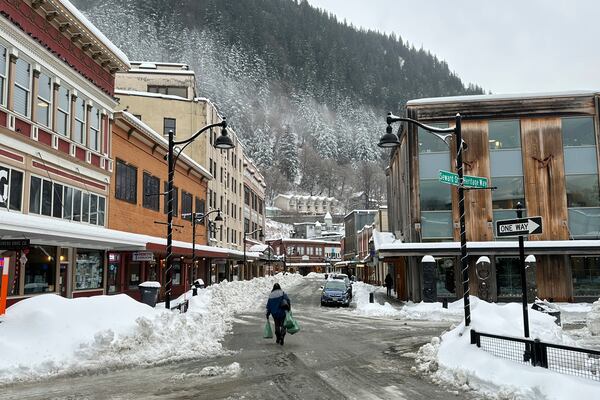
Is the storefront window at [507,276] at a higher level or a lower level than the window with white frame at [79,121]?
lower

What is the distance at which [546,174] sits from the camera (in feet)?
108

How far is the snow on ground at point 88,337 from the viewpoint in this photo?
11.0 metres

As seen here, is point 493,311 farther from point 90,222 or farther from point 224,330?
point 90,222

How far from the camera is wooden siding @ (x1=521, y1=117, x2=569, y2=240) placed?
32625mm

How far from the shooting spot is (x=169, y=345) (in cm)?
1345

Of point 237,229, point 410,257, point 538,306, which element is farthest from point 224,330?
point 237,229

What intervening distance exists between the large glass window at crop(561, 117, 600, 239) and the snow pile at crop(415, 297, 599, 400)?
20.6 m

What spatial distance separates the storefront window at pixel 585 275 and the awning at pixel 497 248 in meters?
0.96

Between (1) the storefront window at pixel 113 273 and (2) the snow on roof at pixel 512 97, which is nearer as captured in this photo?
(1) the storefront window at pixel 113 273

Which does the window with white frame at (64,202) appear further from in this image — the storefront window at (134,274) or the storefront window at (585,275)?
the storefront window at (585,275)

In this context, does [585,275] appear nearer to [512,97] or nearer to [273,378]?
[512,97]

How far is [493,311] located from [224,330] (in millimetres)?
9444

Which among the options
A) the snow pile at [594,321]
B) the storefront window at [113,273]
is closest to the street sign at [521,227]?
the snow pile at [594,321]

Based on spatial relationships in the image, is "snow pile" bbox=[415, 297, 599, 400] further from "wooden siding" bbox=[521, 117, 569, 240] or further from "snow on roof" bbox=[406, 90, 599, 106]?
"snow on roof" bbox=[406, 90, 599, 106]
